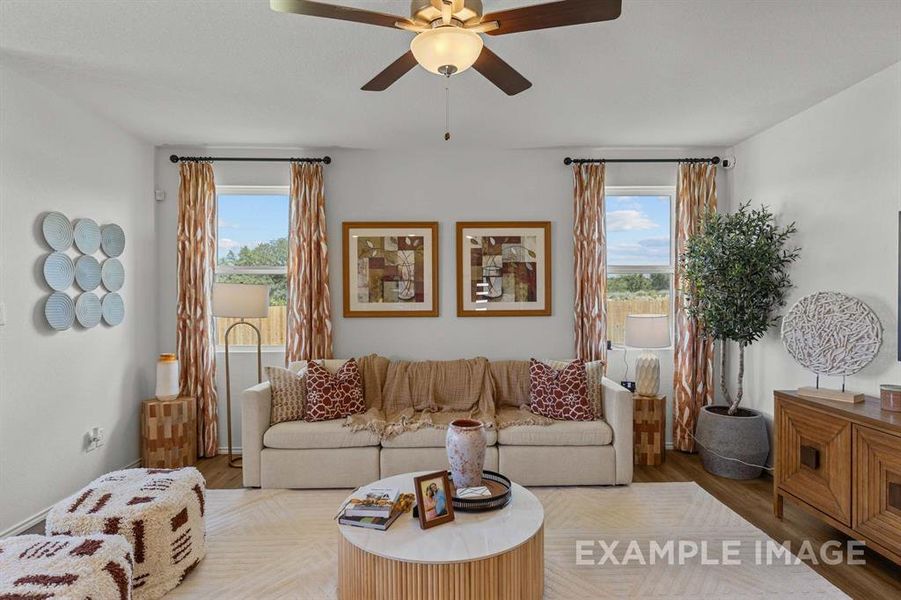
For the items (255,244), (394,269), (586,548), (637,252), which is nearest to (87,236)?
(255,244)

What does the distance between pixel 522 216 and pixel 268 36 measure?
261 cm

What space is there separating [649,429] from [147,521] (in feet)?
11.3

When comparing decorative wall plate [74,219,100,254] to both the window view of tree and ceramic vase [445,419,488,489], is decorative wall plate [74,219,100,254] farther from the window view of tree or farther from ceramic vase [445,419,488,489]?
ceramic vase [445,419,488,489]

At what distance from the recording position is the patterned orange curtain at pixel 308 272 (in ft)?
14.1

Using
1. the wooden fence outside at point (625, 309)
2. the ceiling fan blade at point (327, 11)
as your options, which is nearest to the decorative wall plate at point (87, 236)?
the ceiling fan blade at point (327, 11)

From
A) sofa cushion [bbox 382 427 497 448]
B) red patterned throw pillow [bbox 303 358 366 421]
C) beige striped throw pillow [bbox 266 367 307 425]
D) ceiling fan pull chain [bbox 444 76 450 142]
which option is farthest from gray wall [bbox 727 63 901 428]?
beige striped throw pillow [bbox 266 367 307 425]

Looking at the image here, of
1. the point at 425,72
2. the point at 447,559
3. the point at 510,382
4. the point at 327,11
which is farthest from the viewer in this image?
the point at 510,382

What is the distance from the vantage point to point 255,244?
4.50m

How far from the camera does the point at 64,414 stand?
3.25 metres

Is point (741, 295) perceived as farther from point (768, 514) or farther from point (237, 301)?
point (237, 301)

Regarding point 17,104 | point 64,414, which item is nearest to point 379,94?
point 17,104

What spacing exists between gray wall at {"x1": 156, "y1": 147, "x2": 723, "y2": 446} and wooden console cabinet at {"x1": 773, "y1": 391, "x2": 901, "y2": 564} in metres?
1.59

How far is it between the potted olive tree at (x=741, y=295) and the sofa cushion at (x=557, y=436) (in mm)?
1012

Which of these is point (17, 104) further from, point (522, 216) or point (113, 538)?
point (522, 216)
